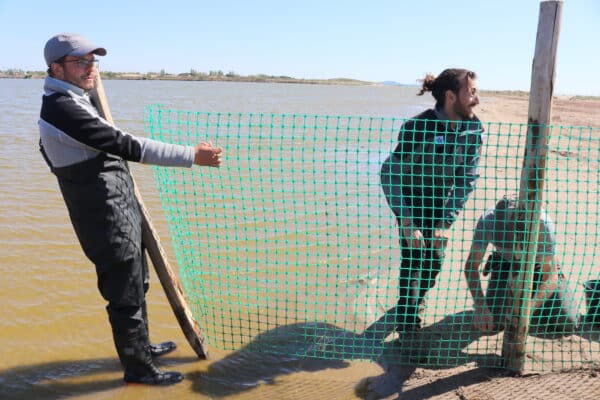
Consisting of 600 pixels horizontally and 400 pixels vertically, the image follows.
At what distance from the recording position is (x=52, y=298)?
5.27 meters

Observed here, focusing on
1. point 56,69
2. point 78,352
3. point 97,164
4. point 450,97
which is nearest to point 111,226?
point 97,164

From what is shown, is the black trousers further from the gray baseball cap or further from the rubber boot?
the rubber boot

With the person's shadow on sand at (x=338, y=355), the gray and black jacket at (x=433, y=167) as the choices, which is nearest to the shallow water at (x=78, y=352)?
the person's shadow on sand at (x=338, y=355)

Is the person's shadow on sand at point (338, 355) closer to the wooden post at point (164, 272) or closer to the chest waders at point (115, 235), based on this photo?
the wooden post at point (164, 272)

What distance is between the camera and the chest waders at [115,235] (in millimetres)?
3125

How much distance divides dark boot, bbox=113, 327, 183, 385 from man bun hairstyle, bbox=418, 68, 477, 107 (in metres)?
2.56

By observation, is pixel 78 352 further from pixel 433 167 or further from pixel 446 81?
pixel 446 81

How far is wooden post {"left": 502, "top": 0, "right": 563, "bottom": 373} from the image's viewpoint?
10.1 feet

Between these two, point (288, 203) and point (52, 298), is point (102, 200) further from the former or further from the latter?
point (288, 203)

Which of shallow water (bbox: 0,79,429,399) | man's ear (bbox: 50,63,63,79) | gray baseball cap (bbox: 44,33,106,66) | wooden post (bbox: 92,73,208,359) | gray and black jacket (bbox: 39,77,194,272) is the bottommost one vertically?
shallow water (bbox: 0,79,429,399)

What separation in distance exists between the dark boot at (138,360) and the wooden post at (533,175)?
2.47 meters

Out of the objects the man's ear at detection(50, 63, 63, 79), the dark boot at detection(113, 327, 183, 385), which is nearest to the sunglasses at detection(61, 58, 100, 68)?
the man's ear at detection(50, 63, 63, 79)

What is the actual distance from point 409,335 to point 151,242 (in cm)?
215

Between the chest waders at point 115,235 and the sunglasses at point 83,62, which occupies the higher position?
the sunglasses at point 83,62
